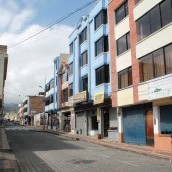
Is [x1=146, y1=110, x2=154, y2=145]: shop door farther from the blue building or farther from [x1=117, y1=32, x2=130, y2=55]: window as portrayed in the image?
the blue building

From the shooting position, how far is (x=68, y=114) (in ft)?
201

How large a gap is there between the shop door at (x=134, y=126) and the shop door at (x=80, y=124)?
1517 centimetres

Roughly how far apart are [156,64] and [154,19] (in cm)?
336

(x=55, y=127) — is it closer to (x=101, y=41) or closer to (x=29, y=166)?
(x=101, y=41)

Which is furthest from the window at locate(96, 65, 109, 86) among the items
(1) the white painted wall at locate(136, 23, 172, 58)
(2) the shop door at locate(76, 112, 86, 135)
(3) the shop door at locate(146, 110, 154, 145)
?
(3) the shop door at locate(146, 110, 154, 145)

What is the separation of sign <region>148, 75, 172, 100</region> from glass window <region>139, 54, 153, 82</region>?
1037mm

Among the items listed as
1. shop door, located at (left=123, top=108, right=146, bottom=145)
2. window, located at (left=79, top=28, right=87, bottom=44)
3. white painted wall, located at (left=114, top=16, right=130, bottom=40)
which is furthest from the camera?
window, located at (left=79, top=28, right=87, bottom=44)

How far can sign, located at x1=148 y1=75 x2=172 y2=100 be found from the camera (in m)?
23.2

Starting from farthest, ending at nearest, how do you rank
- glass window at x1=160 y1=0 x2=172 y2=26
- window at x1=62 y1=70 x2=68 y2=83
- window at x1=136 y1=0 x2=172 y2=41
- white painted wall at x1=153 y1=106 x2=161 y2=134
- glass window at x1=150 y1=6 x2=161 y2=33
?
window at x1=62 y1=70 x2=68 y2=83 → white painted wall at x1=153 y1=106 x2=161 y2=134 → glass window at x1=150 y1=6 x2=161 y2=33 → window at x1=136 y1=0 x2=172 y2=41 → glass window at x1=160 y1=0 x2=172 y2=26

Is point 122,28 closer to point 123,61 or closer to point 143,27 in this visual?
point 123,61

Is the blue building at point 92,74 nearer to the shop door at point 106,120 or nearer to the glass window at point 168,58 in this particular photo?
the shop door at point 106,120

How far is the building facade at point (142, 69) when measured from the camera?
24.4 metres

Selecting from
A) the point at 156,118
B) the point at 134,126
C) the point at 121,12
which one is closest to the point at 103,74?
the point at 121,12

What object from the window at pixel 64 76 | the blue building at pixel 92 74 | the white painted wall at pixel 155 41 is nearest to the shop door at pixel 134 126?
the blue building at pixel 92 74
